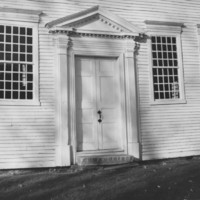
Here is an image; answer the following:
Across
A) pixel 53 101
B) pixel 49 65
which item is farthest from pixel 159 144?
pixel 49 65

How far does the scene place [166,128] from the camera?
8.93m

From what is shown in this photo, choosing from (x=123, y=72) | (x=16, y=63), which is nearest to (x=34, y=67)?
(x=16, y=63)

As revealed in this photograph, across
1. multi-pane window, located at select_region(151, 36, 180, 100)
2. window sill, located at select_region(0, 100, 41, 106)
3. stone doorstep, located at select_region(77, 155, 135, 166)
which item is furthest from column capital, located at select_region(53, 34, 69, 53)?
stone doorstep, located at select_region(77, 155, 135, 166)

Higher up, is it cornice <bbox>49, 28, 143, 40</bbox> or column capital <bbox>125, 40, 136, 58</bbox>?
cornice <bbox>49, 28, 143, 40</bbox>

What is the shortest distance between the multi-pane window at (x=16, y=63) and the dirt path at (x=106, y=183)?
2119 mm

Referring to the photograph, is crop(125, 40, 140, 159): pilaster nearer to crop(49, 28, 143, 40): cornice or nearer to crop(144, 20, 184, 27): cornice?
crop(49, 28, 143, 40): cornice

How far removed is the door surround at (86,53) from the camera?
26.0ft

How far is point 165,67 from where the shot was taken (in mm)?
9195

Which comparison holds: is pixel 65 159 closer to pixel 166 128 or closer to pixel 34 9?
pixel 166 128

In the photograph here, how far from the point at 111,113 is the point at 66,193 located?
11.6ft

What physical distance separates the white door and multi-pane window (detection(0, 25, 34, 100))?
1389 millimetres

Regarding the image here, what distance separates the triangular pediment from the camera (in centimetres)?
818

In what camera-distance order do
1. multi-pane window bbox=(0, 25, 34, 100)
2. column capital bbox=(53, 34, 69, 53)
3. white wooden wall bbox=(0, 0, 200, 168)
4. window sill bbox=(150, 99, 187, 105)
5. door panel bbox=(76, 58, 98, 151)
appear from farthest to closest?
1. window sill bbox=(150, 99, 187, 105)
2. door panel bbox=(76, 58, 98, 151)
3. column capital bbox=(53, 34, 69, 53)
4. multi-pane window bbox=(0, 25, 34, 100)
5. white wooden wall bbox=(0, 0, 200, 168)

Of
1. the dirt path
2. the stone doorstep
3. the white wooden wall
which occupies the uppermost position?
the white wooden wall
